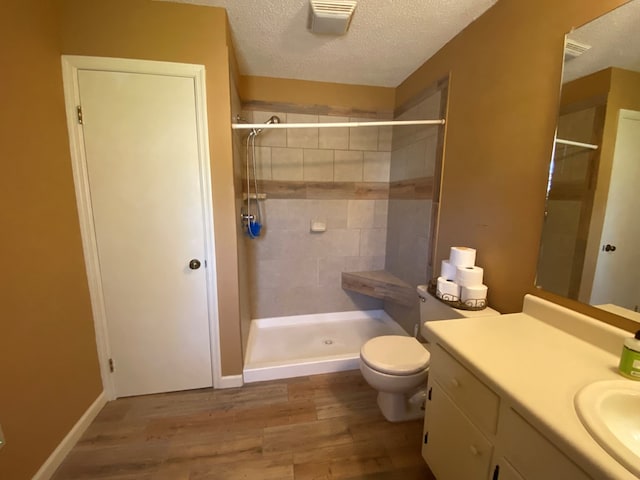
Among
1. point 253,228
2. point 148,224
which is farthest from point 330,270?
point 148,224

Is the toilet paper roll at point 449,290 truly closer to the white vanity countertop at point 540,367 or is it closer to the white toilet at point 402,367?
the white toilet at point 402,367

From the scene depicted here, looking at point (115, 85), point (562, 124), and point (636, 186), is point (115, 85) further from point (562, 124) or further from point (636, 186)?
point (636, 186)

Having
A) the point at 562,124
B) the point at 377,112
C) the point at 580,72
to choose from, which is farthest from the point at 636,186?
the point at 377,112

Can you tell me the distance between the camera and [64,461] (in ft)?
4.62

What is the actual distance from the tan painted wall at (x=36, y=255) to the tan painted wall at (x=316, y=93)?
1360 millimetres

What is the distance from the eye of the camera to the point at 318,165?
8.80 feet

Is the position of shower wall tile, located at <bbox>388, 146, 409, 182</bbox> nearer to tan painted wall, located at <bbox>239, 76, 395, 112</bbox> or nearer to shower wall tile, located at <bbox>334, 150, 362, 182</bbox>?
shower wall tile, located at <bbox>334, 150, 362, 182</bbox>

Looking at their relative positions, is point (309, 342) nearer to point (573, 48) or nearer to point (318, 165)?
point (318, 165)

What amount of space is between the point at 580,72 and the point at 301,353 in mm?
2485

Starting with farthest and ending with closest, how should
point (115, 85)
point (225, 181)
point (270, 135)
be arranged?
1. point (270, 135)
2. point (225, 181)
3. point (115, 85)

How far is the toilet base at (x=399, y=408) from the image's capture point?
1.68 metres

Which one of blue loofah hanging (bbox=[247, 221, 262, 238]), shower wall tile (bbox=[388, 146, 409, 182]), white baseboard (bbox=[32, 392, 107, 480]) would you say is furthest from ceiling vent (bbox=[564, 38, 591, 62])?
white baseboard (bbox=[32, 392, 107, 480])

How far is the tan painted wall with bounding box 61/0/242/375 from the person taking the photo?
1.47m

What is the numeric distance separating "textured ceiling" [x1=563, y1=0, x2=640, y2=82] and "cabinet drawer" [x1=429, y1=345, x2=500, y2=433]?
1.25 meters
